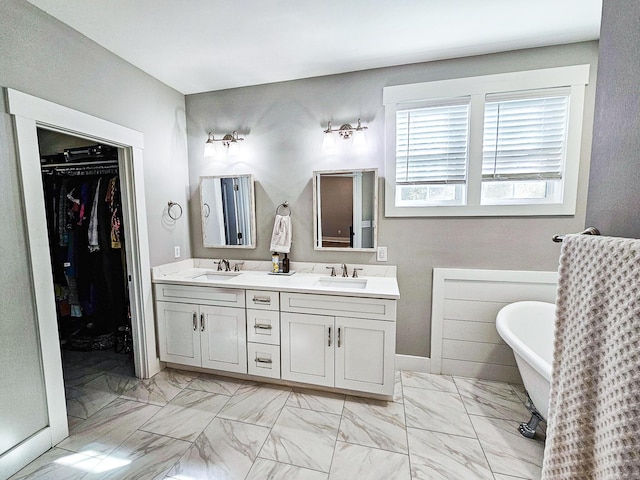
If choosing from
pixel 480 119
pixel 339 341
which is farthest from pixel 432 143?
pixel 339 341

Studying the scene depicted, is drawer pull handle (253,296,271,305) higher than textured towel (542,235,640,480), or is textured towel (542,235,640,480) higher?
textured towel (542,235,640,480)

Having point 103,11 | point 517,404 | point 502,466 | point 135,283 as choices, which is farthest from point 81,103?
point 517,404

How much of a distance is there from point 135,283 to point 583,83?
12.5 ft

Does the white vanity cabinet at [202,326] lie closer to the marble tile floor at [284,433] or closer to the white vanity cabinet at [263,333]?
the white vanity cabinet at [263,333]

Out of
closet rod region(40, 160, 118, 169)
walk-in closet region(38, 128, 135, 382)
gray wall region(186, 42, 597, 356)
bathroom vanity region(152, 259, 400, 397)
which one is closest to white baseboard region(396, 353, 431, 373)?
gray wall region(186, 42, 597, 356)

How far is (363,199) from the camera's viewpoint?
7.82ft

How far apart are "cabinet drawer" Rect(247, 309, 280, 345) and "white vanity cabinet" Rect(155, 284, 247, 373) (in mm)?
60

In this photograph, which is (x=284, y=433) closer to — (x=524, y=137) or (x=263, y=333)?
(x=263, y=333)

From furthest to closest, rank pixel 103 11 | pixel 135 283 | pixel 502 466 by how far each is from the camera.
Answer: pixel 135 283
pixel 103 11
pixel 502 466

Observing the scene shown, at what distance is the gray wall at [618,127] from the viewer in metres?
0.67

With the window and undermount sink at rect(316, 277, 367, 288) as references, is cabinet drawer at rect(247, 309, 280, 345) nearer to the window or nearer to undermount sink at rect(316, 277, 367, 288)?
undermount sink at rect(316, 277, 367, 288)

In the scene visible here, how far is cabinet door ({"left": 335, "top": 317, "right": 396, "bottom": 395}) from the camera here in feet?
6.29

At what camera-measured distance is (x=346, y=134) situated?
2305mm

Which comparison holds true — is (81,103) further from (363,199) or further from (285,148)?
(363,199)
